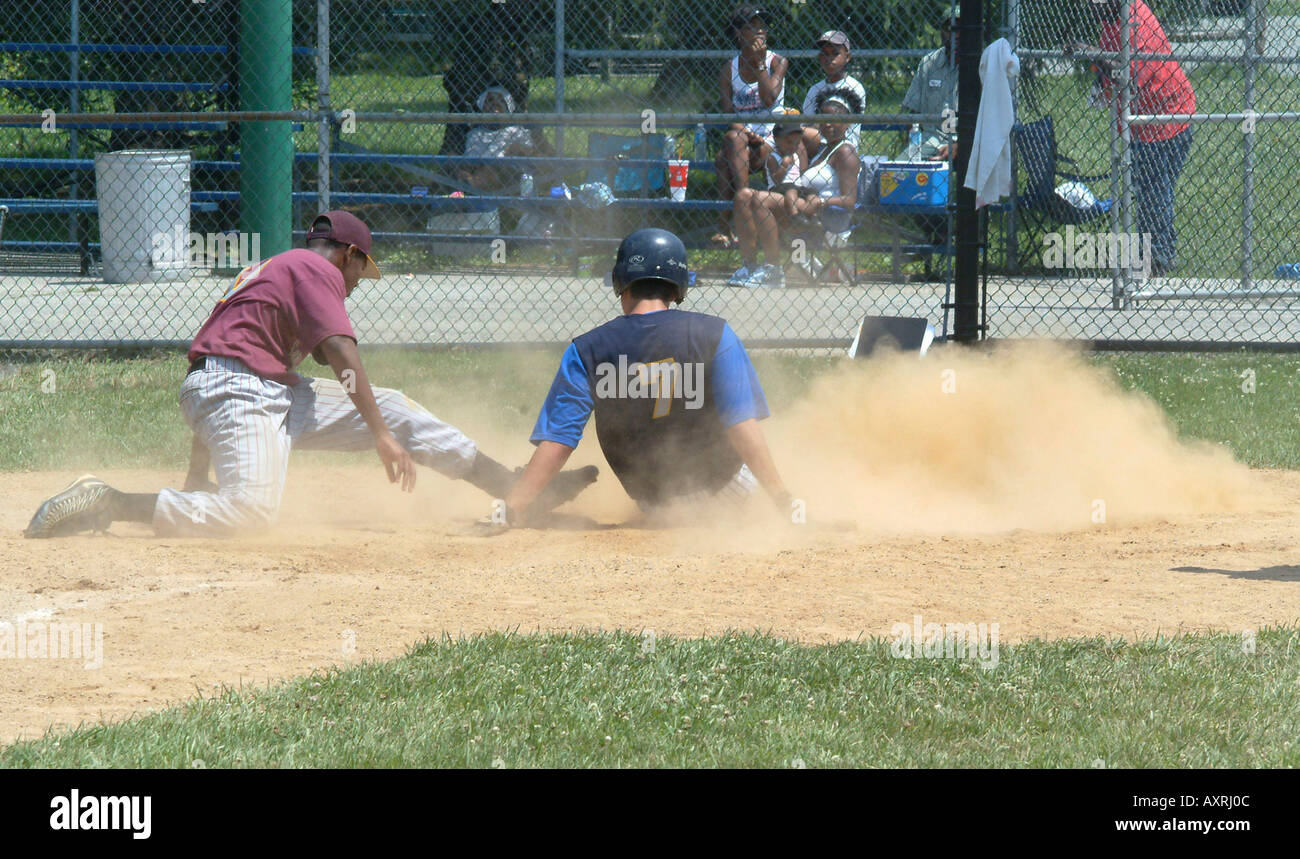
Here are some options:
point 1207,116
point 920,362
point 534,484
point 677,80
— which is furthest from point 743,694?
point 677,80

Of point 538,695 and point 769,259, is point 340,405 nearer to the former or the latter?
point 538,695

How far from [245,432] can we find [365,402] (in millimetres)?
564

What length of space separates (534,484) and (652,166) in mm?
8954

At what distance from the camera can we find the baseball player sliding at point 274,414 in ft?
20.3

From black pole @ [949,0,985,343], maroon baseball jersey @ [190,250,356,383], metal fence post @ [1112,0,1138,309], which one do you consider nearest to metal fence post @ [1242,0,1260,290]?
metal fence post @ [1112,0,1138,309]

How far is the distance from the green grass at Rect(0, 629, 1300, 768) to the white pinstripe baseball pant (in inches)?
79.4

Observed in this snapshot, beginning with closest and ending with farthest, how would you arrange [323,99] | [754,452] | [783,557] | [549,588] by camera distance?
1. [549,588]
2. [783,557]
3. [754,452]
4. [323,99]

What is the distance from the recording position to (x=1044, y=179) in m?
14.1

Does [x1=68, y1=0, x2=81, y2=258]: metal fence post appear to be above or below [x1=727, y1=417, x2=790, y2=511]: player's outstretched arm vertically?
above

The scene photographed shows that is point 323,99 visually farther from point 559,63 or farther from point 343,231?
point 559,63

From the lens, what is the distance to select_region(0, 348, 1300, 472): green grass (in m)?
8.43

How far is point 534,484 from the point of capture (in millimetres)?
6402

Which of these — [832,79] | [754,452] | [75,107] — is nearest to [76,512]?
[754,452]

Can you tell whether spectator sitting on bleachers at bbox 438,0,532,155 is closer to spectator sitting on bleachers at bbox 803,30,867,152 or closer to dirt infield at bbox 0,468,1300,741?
spectator sitting on bleachers at bbox 803,30,867,152
